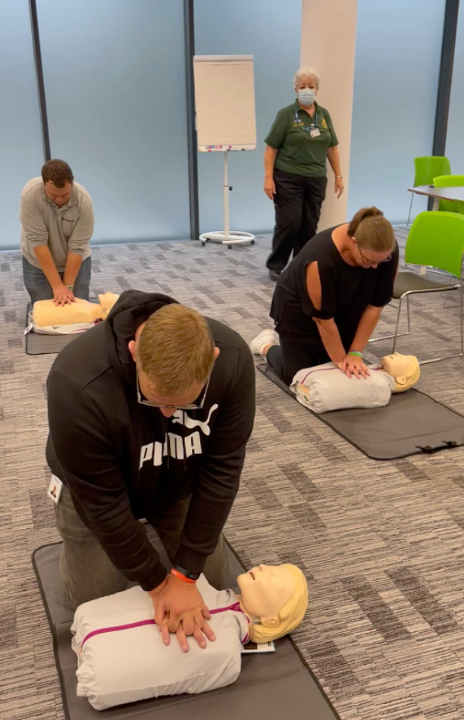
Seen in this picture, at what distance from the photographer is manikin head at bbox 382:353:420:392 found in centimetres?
297

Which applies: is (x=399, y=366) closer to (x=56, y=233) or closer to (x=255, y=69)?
(x=56, y=233)

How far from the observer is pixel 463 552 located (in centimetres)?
199

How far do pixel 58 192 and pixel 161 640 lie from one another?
2.45 metres

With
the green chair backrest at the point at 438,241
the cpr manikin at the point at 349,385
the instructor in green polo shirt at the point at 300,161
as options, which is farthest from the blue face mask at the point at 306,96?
the cpr manikin at the point at 349,385

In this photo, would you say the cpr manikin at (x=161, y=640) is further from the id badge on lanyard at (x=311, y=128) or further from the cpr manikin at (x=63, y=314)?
the id badge on lanyard at (x=311, y=128)

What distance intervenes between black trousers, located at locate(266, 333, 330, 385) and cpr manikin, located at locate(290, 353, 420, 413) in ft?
0.23

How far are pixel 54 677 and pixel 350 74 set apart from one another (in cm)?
447

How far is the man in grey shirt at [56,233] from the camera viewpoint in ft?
10.9

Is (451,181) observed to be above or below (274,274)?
above

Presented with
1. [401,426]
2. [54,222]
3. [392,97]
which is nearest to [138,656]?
[401,426]

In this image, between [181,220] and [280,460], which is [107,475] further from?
[181,220]

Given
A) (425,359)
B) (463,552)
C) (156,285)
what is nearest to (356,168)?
(156,285)

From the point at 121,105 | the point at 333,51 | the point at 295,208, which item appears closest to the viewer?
the point at 295,208

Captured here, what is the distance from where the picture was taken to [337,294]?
2.71 metres
